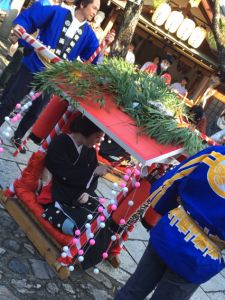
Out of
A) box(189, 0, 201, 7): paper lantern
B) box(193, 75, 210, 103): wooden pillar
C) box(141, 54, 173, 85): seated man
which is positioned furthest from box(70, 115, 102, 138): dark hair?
box(193, 75, 210, 103): wooden pillar

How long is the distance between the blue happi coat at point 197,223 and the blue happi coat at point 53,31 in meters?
2.57

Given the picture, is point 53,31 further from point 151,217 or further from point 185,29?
point 185,29

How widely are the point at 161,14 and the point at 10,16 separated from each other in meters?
5.68

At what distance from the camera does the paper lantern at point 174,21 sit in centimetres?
1589

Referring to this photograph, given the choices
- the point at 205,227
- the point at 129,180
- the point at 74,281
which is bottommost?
the point at 74,281

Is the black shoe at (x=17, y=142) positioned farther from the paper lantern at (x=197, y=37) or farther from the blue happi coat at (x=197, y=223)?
the paper lantern at (x=197, y=37)

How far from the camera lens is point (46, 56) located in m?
4.21

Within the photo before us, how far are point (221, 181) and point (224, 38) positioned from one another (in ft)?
44.8

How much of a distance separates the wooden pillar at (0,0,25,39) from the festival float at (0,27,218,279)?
918 cm

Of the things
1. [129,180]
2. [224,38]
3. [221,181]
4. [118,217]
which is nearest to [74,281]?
[118,217]

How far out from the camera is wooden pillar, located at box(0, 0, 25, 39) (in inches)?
496

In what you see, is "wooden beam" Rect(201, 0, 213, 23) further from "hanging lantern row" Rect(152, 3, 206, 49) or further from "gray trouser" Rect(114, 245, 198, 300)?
"gray trouser" Rect(114, 245, 198, 300)

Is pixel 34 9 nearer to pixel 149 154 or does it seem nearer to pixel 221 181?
pixel 149 154

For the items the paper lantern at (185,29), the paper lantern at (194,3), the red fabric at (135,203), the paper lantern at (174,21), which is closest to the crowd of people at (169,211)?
the red fabric at (135,203)
